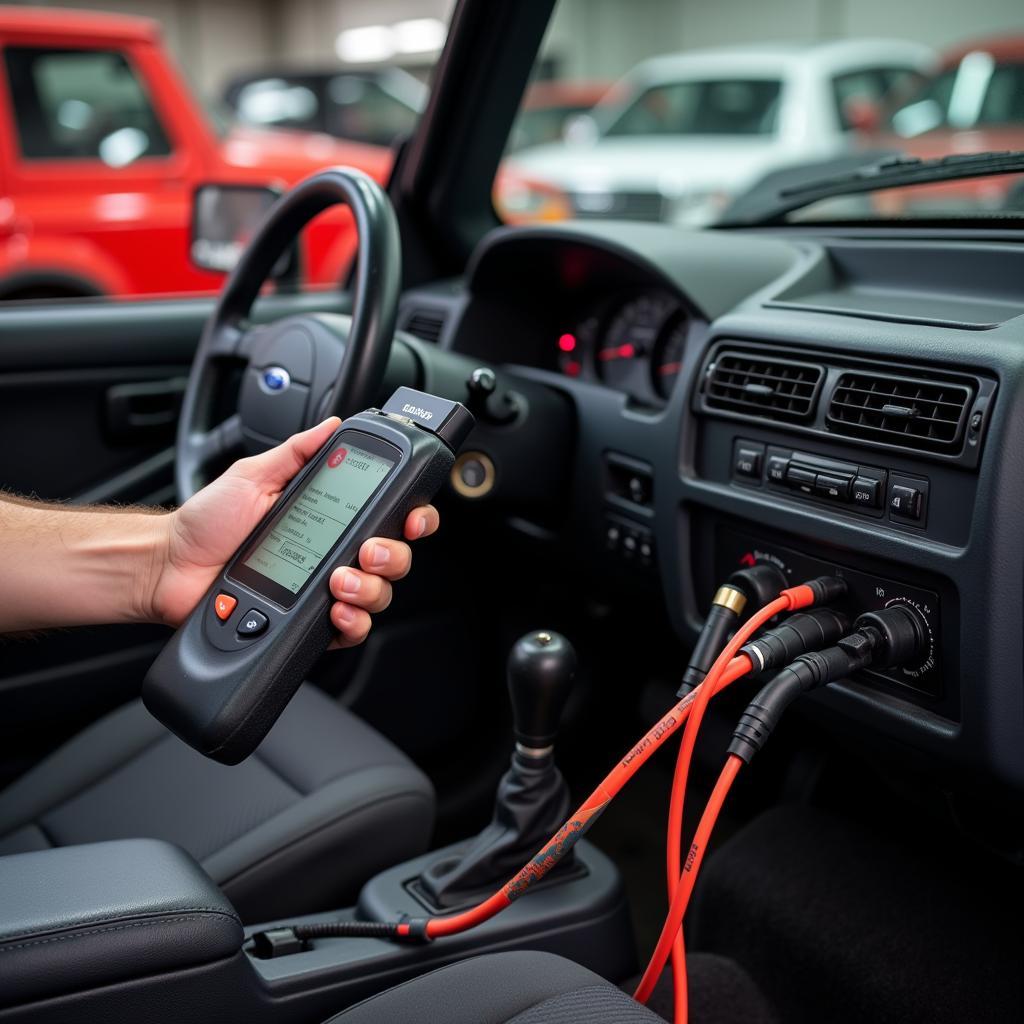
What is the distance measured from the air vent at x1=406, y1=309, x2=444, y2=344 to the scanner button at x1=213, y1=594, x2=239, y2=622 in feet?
2.90

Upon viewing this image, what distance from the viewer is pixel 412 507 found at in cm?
98

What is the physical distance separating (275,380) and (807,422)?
0.62 meters

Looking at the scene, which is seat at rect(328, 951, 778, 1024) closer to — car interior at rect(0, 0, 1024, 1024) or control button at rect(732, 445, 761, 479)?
car interior at rect(0, 0, 1024, 1024)

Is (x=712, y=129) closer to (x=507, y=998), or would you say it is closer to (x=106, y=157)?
(x=106, y=157)

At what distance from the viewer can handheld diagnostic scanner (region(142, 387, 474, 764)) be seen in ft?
3.01

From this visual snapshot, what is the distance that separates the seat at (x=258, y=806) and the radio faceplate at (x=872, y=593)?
463 mm

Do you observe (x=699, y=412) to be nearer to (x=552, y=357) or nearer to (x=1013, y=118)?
(x=552, y=357)

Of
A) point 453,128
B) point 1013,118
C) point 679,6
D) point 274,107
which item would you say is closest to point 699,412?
point 1013,118

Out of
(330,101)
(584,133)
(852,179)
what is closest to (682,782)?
(852,179)

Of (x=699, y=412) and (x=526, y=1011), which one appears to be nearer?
(x=526, y=1011)

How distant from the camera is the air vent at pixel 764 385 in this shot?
1200 mm

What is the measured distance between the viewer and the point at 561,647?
1.19 metres

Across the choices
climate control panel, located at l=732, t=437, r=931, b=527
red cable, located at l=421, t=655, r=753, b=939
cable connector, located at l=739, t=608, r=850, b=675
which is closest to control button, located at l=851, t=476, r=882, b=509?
climate control panel, located at l=732, t=437, r=931, b=527

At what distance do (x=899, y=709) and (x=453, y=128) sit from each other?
1.25m
